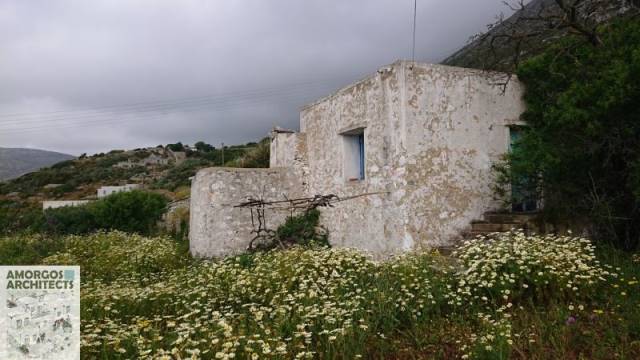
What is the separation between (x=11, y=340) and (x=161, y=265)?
5612 mm

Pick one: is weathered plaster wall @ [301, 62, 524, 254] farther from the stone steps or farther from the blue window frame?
the blue window frame

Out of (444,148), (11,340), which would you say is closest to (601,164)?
(444,148)

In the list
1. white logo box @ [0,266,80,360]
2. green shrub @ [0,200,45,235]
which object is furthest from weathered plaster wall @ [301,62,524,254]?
green shrub @ [0,200,45,235]

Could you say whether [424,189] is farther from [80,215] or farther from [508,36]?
[80,215]

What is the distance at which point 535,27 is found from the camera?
21.9ft

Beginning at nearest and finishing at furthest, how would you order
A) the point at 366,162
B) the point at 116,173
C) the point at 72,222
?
the point at 366,162
the point at 72,222
the point at 116,173

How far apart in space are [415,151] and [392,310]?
3.25 m

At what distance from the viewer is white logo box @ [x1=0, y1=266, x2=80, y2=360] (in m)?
3.48

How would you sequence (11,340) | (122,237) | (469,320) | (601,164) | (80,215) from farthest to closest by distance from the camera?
(80,215) → (122,237) → (601,164) → (469,320) → (11,340)

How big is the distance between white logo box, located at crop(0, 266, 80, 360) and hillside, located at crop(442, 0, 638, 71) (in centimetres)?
693

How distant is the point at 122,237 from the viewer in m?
12.3

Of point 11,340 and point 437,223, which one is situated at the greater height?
point 437,223

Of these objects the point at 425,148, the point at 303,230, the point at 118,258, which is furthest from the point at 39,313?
the point at 303,230

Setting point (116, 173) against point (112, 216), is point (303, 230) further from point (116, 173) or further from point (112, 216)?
point (116, 173)
